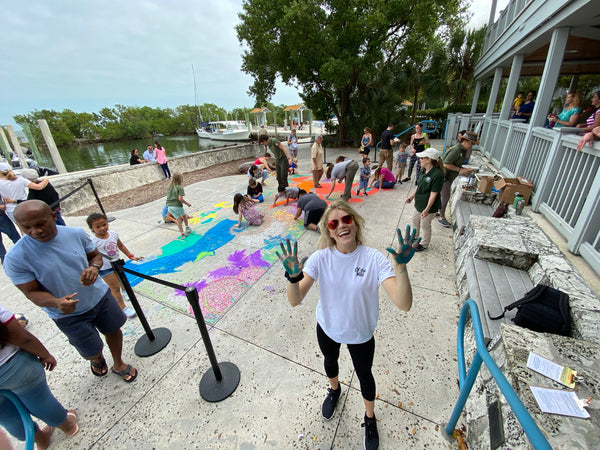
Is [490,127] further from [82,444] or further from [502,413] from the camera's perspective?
[82,444]

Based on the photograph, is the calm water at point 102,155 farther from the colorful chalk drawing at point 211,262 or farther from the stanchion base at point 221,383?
the stanchion base at point 221,383

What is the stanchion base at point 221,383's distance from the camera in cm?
239

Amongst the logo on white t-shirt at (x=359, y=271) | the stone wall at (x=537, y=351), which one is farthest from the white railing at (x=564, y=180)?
the logo on white t-shirt at (x=359, y=271)

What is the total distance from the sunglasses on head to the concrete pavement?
1.47m

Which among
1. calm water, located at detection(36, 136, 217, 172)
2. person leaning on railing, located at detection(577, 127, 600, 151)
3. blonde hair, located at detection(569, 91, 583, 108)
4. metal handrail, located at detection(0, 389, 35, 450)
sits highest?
blonde hair, located at detection(569, 91, 583, 108)

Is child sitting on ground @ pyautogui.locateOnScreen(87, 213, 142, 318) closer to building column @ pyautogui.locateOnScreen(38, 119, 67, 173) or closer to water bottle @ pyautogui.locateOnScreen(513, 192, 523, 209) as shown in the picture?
water bottle @ pyautogui.locateOnScreen(513, 192, 523, 209)

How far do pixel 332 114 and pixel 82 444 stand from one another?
1973cm

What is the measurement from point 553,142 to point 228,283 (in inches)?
221

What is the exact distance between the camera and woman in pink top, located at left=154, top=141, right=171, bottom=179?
10.7 meters

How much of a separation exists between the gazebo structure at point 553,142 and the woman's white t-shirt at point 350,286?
2.87 metres

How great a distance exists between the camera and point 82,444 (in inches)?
82.5

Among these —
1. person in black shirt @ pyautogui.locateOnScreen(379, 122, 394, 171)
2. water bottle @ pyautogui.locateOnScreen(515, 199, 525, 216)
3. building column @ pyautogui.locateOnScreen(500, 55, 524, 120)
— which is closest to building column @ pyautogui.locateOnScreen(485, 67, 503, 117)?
building column @ pyautogui.locateOnScreen(500, 55, 524, 120)

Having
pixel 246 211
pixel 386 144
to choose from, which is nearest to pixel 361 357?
pixel 246 211

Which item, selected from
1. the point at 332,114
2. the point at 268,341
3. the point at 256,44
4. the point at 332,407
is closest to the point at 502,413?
the point at 332,407
